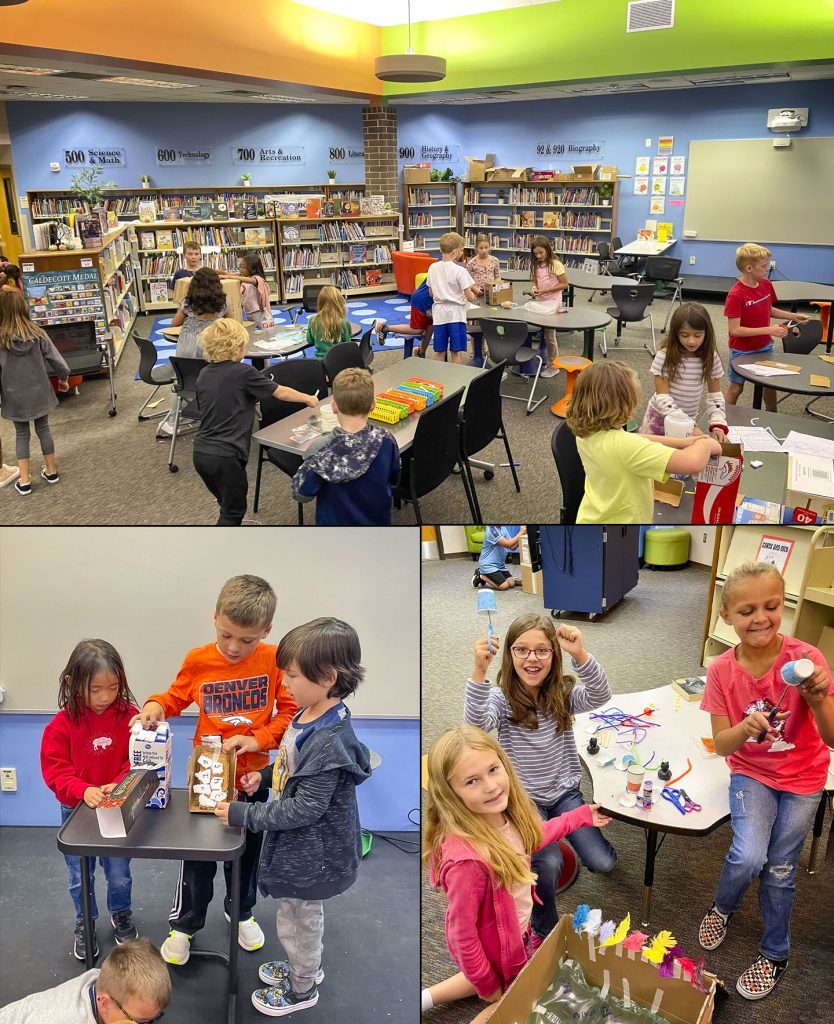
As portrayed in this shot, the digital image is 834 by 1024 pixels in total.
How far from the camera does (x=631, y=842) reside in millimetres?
1970

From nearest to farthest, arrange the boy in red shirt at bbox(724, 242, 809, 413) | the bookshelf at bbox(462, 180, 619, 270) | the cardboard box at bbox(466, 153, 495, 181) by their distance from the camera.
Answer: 1. the boy in red shirt at bbox(724, 242, 809, 413)
2. the bookshelf at bbox(462, 180, 619, 270)
3. the cardboard box at bbox(466, 153, 495, 181)

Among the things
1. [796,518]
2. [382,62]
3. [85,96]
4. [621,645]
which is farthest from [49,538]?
[85,96]

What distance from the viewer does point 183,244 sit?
39.3 feet

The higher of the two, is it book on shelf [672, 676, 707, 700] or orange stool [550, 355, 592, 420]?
book on shelf [672, 676, 707, 700]

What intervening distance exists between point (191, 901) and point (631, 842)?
1079 millimetres

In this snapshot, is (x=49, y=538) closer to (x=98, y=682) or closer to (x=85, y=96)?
(x=98, y=682)

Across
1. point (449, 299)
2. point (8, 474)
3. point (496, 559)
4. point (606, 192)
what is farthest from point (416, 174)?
point (496, 559)

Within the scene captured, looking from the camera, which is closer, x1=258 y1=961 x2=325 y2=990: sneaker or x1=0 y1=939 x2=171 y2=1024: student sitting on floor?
x1=0 y1=939 x2=171 y2=1024: student sitting on floor

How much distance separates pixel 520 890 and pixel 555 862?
111 mm

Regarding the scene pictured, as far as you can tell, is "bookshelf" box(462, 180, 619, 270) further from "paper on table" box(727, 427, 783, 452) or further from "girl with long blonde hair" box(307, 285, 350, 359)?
"paper on table" box(727, 427, 783, 452)

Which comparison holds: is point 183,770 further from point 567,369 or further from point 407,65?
point 407,65

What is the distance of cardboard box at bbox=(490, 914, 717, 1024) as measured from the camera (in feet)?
6.20

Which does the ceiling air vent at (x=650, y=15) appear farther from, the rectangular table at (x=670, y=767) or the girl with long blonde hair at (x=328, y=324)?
the rectangular table at (x=670, y=767)

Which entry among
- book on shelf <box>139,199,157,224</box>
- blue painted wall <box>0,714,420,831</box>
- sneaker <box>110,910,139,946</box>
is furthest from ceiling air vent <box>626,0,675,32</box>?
sneaker <box>110,910,139,946</box>
